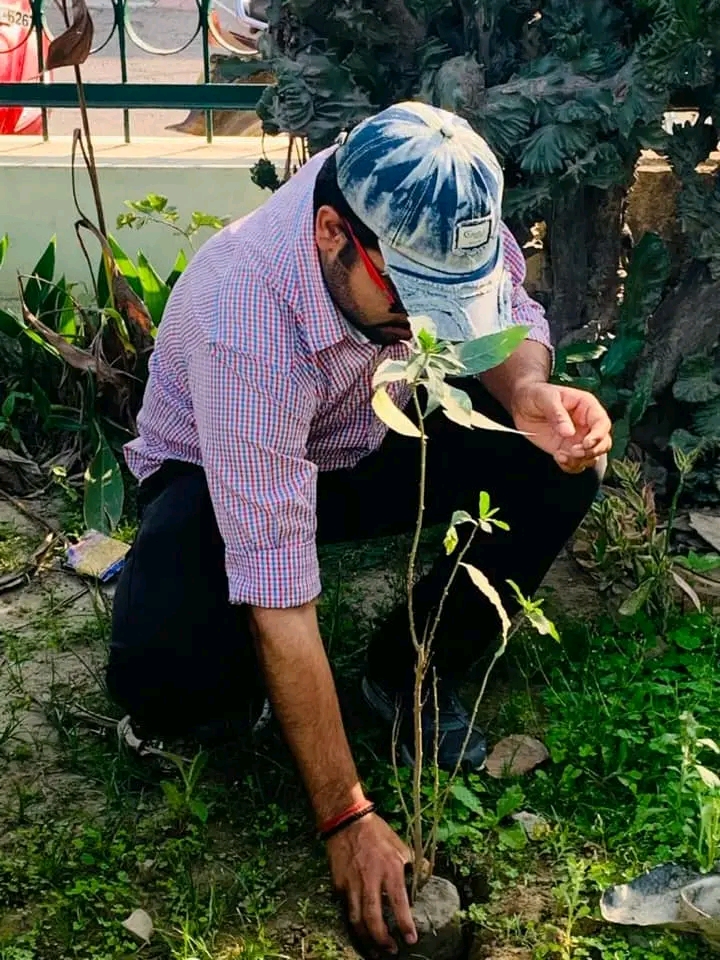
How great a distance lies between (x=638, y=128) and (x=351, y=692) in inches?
57.4

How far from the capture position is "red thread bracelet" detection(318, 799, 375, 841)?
7.25ft

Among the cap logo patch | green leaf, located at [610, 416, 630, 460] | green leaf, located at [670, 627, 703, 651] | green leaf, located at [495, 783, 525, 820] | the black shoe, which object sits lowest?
green leaf, located at [670, 627, 703, 651]

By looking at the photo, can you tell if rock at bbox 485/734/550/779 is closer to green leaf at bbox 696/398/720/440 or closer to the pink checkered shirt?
the pink checkered shirt

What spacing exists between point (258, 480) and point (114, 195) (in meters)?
2.81

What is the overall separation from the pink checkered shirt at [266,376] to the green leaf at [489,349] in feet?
1.35

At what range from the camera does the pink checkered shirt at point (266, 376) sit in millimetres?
2150

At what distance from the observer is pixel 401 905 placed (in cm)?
216

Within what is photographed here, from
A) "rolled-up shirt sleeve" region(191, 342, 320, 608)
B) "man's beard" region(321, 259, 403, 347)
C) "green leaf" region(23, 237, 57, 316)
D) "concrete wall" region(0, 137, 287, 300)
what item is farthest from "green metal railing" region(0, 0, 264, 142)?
"rolled-up shirt sleeve" region(191, 342, 320, 608)

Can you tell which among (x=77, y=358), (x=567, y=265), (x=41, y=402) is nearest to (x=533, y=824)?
(x=567, y=265)

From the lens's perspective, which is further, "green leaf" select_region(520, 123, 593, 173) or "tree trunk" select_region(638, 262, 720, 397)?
"tree trunk" select_region(638, 262, 720, 397)

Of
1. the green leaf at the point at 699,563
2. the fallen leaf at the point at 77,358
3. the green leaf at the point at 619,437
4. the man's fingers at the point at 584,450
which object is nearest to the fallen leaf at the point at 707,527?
the green leaf at the point at 699,563

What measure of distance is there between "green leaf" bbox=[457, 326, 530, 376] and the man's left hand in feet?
1.77

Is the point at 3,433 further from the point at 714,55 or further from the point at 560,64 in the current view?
the point at 714,55

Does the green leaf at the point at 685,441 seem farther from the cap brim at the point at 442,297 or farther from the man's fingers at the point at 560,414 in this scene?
the cap brim at the point at 442,297
